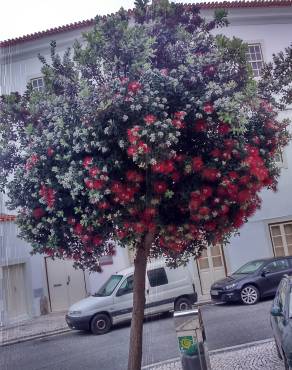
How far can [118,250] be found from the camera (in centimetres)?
729

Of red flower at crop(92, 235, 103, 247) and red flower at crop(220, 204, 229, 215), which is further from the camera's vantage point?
red flower at crop(92, 235, 103, 247)

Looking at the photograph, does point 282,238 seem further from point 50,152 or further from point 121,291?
point 50,152

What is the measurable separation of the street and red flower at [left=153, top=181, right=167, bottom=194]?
3899 mm

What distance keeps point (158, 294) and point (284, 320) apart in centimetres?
529

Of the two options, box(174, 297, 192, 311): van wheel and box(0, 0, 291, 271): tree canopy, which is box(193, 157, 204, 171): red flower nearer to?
box(0, 0, 291, 271): tree canopy

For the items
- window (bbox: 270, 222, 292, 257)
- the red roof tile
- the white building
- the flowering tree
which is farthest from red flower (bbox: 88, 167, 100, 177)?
window (bbox: 270, 222, 292, 257)

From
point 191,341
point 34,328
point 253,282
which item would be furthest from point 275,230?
point 191,341

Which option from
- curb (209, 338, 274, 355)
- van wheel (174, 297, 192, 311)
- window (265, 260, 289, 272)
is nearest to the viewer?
curb (209, 338, 274, 355)

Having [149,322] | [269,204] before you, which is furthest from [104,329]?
[269,204]

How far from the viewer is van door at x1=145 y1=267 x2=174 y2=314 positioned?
377 inches

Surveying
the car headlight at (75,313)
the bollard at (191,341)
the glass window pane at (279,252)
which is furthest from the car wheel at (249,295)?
the bollard at (191,341)

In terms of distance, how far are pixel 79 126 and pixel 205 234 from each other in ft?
5.23

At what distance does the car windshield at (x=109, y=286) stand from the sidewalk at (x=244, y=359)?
3.19 metres

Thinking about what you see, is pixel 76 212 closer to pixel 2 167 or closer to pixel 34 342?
pixel 2 167
